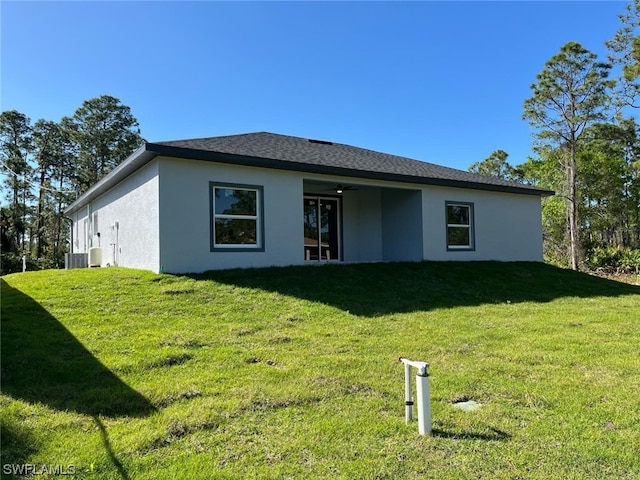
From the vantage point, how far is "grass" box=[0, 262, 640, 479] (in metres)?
2.87

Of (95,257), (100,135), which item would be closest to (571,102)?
(95,257)

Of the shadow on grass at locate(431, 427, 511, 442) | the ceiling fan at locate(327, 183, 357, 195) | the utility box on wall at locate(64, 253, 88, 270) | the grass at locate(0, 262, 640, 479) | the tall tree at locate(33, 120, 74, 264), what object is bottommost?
the shadow on grass at locate(431, 427, 511, 442)

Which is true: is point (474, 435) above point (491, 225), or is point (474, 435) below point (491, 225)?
below

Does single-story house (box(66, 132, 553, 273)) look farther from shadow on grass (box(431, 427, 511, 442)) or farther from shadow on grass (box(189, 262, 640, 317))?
shadow on grass (box(431, 427, 511, 442))

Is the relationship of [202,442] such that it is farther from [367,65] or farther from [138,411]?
[367,65]

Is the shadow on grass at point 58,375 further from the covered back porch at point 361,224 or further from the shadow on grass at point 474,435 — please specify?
the covered back porch at point 361,224

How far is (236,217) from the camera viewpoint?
33.8 feet

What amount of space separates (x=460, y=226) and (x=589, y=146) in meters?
16.6

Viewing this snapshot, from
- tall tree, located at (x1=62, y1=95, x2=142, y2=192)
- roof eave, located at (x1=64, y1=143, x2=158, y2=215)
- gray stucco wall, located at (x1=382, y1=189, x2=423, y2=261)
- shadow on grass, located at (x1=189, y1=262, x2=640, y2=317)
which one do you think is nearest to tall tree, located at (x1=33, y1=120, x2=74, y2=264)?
tall tree, located at (x1=62, y1=95, x2=142, y2=192)

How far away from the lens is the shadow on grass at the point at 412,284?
8555mm

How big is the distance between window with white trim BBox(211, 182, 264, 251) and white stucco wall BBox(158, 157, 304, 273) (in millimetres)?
125

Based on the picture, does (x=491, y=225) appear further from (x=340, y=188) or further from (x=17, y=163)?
(x=17, y=163)

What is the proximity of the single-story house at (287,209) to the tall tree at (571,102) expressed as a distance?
10110 mm

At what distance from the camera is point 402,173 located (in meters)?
12.8
